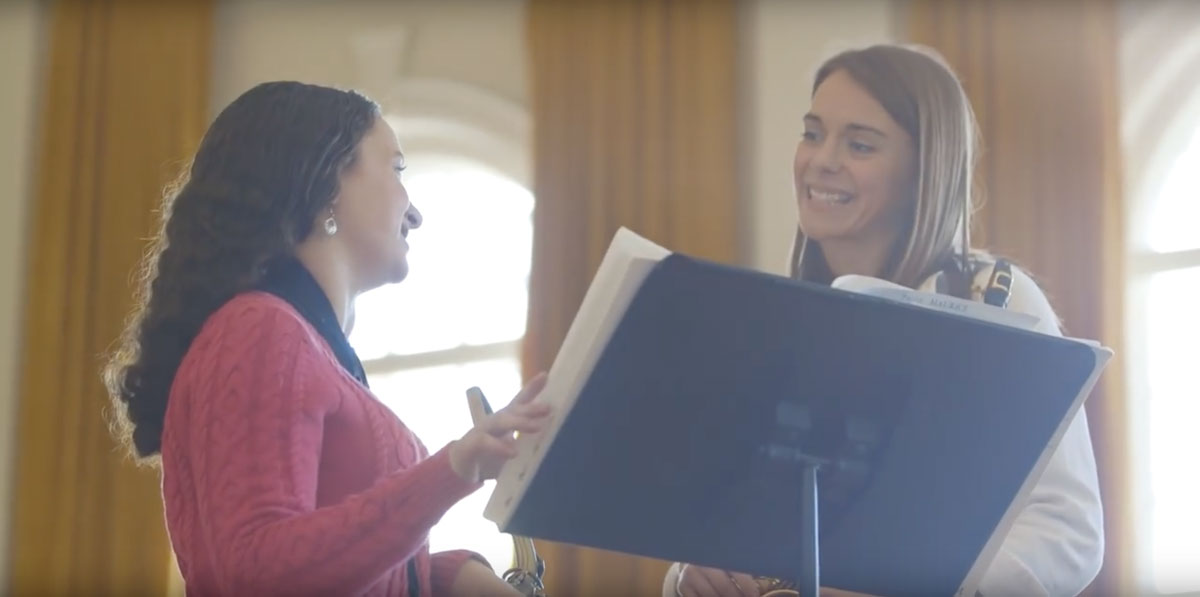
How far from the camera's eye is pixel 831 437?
1834 millimetres

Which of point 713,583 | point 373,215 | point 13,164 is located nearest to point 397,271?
point 373,215

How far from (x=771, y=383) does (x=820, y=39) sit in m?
3.48

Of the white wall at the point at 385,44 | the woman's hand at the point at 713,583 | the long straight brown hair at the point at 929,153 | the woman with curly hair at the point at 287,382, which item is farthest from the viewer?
the white wall at the point at 385,44

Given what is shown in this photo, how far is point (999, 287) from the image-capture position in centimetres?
235

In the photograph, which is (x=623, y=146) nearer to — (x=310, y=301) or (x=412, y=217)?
(x=412, y=217)

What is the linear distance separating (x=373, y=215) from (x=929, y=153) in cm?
91

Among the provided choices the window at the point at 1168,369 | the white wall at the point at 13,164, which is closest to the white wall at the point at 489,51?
the white wall at the point at 13,164

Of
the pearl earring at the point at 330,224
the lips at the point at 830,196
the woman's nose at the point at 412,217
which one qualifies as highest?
the lips at the point at 830,196

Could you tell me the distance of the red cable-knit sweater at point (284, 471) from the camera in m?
1.84

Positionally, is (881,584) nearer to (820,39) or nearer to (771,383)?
(771,383)

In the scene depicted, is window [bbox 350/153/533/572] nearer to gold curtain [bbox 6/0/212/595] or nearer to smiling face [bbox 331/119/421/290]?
gold curtain [bbox 6/0/212/595]

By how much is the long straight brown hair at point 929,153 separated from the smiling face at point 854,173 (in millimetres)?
21

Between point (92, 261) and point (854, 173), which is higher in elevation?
point (854, 173)

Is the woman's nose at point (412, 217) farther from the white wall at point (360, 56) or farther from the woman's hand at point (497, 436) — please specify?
the white wall at point (360, 56)
